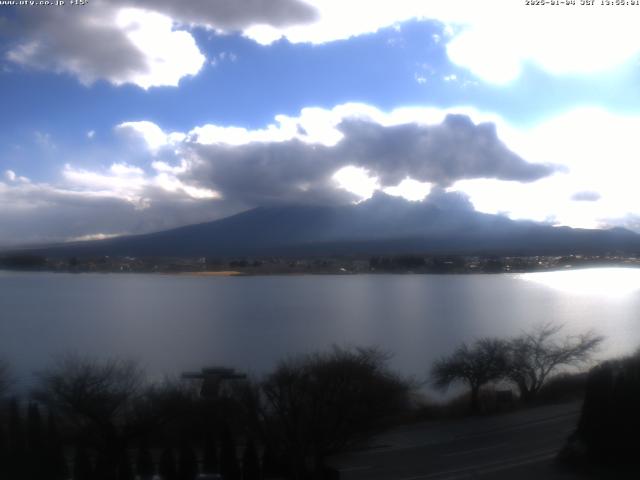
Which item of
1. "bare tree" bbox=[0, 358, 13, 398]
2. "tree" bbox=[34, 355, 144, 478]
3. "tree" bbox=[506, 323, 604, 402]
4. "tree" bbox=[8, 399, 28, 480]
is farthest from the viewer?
"tree" bbox=[506, 323, 604, 402]

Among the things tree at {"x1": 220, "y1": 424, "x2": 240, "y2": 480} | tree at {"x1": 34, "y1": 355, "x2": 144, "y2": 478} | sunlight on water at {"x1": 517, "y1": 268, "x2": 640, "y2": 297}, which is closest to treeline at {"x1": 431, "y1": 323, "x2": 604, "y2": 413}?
tree at {"x1": 220, "y1": 424, "x2": 240, "y2": 480}

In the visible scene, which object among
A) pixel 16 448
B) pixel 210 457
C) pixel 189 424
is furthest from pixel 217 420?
pixel 16 448

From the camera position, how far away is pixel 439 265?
47438 mm

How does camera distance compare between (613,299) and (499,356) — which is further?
(613,299)

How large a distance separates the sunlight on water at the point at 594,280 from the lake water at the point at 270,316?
0.14 meters

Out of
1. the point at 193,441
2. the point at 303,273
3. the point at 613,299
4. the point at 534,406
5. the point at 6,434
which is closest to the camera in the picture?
the point at 6,434

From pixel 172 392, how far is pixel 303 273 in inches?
1413

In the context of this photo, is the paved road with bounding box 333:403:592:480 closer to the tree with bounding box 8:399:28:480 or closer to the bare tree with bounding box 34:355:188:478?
the bare tree with bounding box 34:355:188:478

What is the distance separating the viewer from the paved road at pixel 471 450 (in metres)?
9.35

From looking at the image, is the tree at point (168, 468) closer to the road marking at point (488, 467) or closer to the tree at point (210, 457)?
the tree at point (210, 457)

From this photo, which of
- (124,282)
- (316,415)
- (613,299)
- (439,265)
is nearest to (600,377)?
(316,415)

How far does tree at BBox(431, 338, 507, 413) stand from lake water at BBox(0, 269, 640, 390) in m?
0.75

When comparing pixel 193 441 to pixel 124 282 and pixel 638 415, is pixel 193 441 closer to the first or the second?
pixel 638 415

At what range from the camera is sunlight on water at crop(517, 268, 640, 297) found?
123 ft
